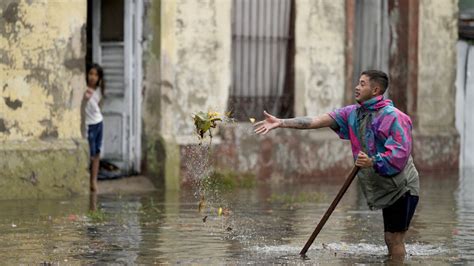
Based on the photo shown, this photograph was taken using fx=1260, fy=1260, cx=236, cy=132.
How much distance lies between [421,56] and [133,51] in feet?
17.1

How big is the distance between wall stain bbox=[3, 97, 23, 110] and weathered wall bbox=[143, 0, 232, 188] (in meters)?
2.29

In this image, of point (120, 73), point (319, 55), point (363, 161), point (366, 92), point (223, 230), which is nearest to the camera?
point (363, 161)

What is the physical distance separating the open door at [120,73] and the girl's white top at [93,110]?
0.88 meters

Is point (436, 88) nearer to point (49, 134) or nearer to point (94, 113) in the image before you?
point (94, 113)

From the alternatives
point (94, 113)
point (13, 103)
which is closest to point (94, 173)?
point (94, 113)

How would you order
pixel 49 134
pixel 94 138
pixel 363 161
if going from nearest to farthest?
1. pixel 363 161
2. pixel 49 134
3. pixel 94 138

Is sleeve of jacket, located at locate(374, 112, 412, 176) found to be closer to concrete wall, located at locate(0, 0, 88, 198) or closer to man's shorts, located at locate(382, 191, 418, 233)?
man's shorts, located at locate(382, 191, 418, 233)

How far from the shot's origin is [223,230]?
11992mm

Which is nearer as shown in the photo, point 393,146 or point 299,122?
point 393,146

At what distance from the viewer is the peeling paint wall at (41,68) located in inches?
571

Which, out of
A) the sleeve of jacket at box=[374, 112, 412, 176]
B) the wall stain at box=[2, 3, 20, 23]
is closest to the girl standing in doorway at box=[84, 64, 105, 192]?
the wall stain at box=[2, 3, 20, 23]

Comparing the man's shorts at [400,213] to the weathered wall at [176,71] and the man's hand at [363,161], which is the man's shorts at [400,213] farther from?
the weathered wall at [176,71]

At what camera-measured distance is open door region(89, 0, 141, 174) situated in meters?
16.6

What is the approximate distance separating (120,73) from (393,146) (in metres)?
7.83
